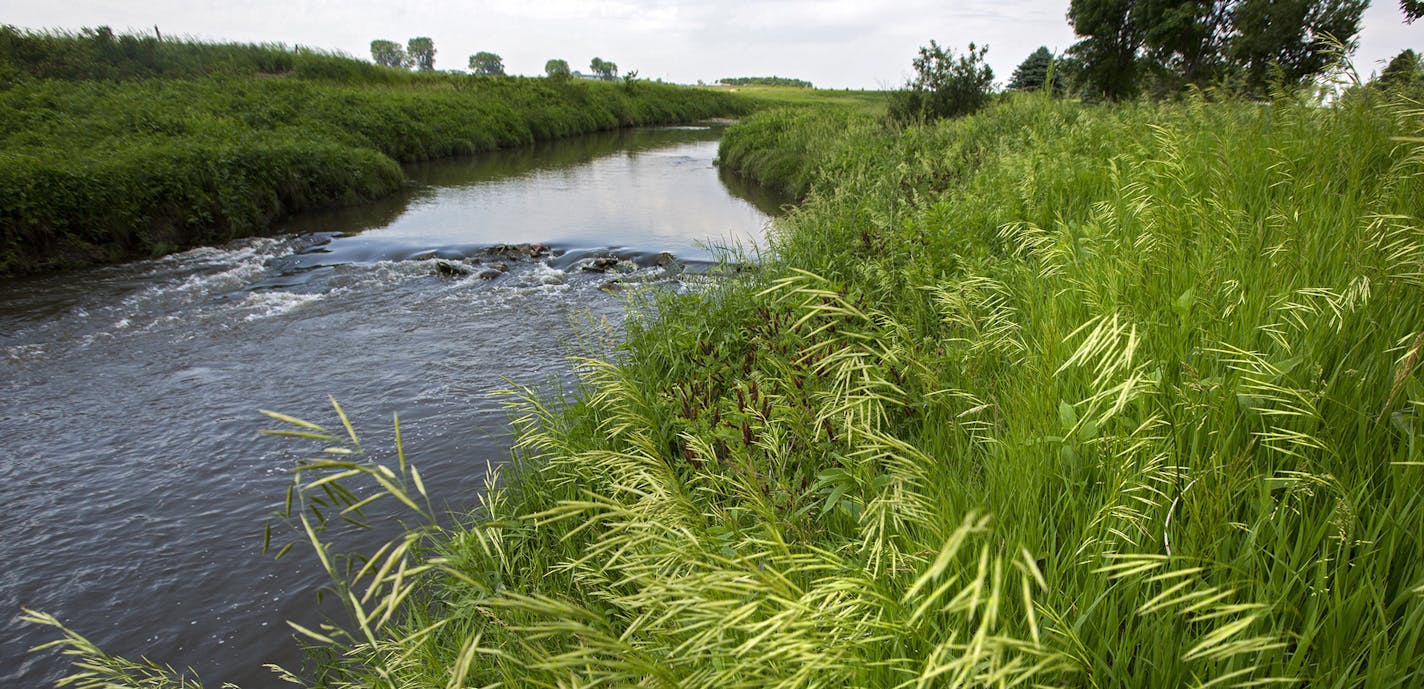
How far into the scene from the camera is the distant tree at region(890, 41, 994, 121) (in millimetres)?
16172

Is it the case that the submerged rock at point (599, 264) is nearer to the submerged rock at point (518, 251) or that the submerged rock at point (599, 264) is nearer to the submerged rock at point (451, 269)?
the submerged rock at point (518, 251)

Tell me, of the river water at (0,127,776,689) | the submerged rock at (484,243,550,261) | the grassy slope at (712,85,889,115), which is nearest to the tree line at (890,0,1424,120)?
the river water at (0,127,776,689)

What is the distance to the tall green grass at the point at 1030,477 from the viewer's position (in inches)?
51.1

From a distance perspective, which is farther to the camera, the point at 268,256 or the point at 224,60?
the point at 224,60

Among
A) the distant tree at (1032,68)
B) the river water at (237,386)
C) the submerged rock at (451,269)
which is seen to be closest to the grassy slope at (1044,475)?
the river water at (237,386)

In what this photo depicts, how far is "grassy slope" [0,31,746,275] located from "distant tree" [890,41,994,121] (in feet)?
44.7

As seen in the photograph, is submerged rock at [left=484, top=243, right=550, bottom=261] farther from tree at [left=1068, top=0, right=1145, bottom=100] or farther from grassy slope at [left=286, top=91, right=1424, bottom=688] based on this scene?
tree at [left=1068, top=0, right=1145, bottom=100]

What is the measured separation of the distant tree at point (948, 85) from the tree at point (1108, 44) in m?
12.5

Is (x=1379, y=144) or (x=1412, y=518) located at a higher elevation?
(x=1379, y=144)

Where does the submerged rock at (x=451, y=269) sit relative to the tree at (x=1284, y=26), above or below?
below

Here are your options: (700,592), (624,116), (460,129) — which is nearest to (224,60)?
(460,129)

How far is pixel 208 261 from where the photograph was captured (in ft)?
35.0

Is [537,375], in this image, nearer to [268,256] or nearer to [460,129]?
[268,256]

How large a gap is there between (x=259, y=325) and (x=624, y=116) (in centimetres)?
3491
